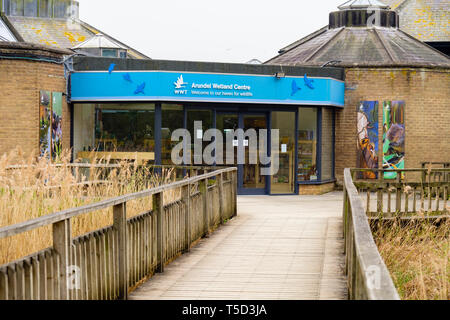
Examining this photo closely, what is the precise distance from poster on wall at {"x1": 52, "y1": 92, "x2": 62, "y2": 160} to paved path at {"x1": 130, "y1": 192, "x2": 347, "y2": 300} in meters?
6.97

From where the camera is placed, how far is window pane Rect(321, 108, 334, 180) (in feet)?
79.4

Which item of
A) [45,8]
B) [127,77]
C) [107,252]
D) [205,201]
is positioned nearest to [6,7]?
[45,8]

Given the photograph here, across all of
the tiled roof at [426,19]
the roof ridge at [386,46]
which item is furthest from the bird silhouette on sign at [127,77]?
the tiled roof at [426,19]

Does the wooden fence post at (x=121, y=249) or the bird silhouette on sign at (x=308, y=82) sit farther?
the bird silhouette on sign at (x=308, y=82)

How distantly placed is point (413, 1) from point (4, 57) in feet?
74.4

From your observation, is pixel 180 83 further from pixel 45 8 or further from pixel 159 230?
pixel 45 8

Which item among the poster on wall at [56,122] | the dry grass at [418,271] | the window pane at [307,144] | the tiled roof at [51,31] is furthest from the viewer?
the tiled roof at [51,31]

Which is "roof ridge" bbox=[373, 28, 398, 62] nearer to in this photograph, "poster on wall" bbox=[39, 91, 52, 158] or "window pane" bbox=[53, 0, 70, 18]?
"poster on wall" bbox=[39, 91, 52, 158]

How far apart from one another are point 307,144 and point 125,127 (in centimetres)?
573

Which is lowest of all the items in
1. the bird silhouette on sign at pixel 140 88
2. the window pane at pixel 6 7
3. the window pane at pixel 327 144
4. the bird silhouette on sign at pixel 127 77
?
the window pane at pixel 327 144

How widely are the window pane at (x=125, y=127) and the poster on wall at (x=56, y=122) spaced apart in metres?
1.39

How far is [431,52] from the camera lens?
26.9 meters

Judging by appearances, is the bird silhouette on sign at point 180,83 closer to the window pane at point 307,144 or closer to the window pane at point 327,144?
the window pane at point 307,144

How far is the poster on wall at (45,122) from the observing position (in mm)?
19562
